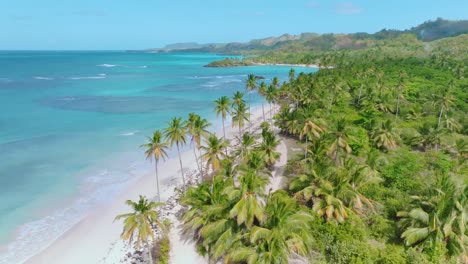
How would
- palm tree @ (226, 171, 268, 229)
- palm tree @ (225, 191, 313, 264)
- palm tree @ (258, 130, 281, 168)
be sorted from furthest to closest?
palm tree @ (258, 130, 281, 168)
palm tree @ (226, 171, 268, 229)
palm tree @ (225, 191, 313, 264)

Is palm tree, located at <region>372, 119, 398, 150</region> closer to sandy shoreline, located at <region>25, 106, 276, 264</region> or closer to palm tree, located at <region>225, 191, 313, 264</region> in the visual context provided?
palm tree, located at <region>225, 191, 313, 264</region>

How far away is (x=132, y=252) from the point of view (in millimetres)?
28312

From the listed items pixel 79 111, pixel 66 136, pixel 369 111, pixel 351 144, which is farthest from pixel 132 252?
pixel 79 111

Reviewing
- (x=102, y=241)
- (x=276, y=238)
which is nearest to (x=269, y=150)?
(x=276, y=238)

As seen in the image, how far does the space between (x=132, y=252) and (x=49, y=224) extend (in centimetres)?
1134

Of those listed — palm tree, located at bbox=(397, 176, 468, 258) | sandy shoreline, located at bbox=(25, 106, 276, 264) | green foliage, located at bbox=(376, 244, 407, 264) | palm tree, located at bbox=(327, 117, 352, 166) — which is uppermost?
palm tree, located at bbox=(327, 117, 352, 166)

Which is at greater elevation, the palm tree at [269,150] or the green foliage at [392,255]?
the palm tree at [269,150]

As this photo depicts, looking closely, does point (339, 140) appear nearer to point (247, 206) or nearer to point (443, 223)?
point (443, 223)

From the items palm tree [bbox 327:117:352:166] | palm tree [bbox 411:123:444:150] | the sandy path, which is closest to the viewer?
the sandy path

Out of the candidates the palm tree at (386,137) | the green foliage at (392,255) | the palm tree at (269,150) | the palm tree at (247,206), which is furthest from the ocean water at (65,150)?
the palm tree at (386,137)

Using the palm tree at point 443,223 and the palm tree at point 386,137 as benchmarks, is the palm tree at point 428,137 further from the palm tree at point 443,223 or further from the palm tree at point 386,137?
the palm tree at point 443,223

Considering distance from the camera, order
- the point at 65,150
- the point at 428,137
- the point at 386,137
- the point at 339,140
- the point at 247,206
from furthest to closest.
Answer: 1. the point at 65,150
2. the point at 428,137
3. the point at 386,137
4. the point at 339,140
5. the point at 247,206

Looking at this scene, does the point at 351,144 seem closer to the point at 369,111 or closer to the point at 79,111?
the point at 369,111

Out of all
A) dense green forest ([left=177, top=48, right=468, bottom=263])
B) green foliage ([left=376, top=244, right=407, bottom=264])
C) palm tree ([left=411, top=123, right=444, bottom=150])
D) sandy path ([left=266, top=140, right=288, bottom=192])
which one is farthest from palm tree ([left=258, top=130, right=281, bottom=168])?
palm tree ([left=411, top=123, right=444, bottom=150])
